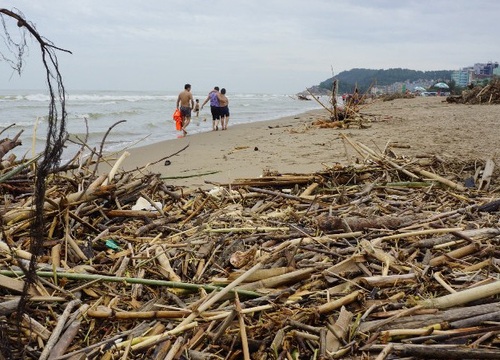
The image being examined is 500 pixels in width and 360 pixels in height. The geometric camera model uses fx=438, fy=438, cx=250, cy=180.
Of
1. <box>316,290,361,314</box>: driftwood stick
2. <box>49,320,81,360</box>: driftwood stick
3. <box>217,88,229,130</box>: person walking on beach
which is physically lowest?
<box>49,320,81,360</box>: driftwood stick

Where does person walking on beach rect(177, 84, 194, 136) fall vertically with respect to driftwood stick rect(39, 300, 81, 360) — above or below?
above

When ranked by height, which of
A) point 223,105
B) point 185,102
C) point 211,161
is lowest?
point 211,161

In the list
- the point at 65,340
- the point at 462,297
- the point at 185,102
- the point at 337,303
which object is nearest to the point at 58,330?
the point at 65,340

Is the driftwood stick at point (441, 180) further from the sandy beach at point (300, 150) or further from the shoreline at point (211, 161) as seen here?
the shoreline at point (211, 161)

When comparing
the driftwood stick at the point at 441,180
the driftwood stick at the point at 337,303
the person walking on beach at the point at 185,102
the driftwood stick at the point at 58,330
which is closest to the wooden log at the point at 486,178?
the driftwood stick at the point at 441,180

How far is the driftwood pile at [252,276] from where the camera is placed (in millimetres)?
2135

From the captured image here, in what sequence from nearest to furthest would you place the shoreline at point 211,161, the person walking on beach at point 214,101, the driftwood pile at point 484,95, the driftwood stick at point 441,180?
the driftwood stick at point 441,180, the shoreline at point 211,161, the person walking on beach at point 214,101, the driftwood pile at point 484,95

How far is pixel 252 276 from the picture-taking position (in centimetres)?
258

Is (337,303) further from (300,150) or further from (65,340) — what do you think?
(300,150)

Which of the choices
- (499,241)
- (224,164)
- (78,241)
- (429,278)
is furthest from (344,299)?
(224,164)

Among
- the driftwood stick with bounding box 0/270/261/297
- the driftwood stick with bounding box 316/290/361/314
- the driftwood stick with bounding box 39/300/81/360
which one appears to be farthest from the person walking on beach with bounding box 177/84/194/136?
the driftwood stick with bounding box 316/290/361/314

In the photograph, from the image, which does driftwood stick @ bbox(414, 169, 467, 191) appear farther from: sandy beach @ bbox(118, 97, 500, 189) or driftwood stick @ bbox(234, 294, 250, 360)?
driftwood stick @ bbox(234, 294, 250, 360)

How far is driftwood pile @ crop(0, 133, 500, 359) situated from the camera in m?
2.13

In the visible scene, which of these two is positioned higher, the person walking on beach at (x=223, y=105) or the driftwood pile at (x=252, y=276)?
the person walking on beach at (x=223, y=105)
